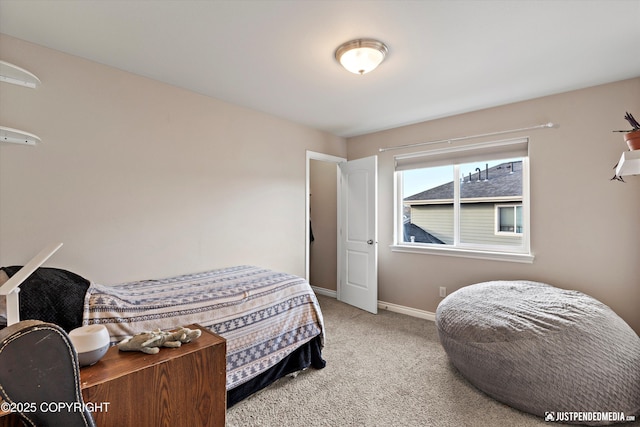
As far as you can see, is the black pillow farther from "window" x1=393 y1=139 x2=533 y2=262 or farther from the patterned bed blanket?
"window" x1=393 y1=139 x2=533 y2=262

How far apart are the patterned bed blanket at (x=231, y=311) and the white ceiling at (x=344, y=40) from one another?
165 cm

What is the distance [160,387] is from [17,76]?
2.16 meters

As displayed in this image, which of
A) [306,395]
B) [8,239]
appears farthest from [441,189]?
[8,239]

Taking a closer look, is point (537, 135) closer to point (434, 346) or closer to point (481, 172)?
point (481, 172)

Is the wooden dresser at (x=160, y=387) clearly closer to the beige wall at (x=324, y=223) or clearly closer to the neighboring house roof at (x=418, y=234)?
the neighboring house roof at (x=418, y=234)

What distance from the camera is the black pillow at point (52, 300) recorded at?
5.01ft

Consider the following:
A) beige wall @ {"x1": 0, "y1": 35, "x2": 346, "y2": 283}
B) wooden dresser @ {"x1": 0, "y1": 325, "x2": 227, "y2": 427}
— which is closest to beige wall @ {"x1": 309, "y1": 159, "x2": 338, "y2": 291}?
beige wall @ {"x1": 0, "y1": 35, "x2": 346, "y2": 283}

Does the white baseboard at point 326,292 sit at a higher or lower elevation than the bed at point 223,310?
lower

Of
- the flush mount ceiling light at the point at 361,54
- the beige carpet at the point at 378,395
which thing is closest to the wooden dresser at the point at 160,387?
the beige carpet at the point at 378,395

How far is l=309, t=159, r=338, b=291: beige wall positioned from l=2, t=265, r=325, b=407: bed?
79.4 inches

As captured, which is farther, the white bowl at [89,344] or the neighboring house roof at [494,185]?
the neighboring house roof at [494,185]

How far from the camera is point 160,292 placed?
209cm

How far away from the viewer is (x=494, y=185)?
333 centimetres

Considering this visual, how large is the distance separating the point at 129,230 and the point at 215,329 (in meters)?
1.15
